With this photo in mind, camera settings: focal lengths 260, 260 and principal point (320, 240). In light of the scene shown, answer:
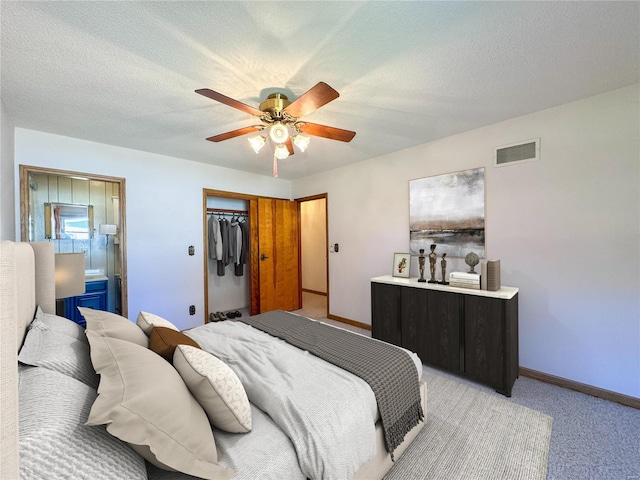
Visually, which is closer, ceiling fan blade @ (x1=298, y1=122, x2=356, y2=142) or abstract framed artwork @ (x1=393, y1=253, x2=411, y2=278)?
ceiling fan blade @ (x1=298, y1=122, x2=356, y2=142)

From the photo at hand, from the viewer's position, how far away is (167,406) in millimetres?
827

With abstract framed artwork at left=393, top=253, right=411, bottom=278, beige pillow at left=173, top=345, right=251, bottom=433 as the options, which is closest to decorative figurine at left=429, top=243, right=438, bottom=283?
abstract framed artwork at left=393, top=253, right=411, bottom=278

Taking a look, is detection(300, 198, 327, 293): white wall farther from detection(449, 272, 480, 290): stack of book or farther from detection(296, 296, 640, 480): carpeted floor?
detection(296, 296, 640, 480): carpeted floor

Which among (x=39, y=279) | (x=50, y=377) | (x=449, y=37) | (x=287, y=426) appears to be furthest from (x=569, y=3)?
(x=39, y=279)

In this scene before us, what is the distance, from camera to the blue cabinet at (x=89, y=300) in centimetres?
319

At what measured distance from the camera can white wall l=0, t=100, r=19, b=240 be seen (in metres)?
1.98

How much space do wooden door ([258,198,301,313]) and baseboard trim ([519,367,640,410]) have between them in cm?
339

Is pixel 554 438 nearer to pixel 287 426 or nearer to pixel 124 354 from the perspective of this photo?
pixel 287 426

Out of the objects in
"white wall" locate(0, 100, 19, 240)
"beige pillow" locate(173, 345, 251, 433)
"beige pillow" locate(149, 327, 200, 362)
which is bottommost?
"beige pillow" locate(173, 345, 251, 433)

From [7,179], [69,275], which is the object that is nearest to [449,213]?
[69,275]

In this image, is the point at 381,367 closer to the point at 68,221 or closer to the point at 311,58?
the point at 311,58

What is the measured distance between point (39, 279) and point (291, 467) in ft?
6.53

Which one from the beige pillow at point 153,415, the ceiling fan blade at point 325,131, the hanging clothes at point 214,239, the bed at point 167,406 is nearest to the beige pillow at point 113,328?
the bed at point 167,406

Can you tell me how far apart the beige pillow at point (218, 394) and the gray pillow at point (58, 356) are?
339 mm
